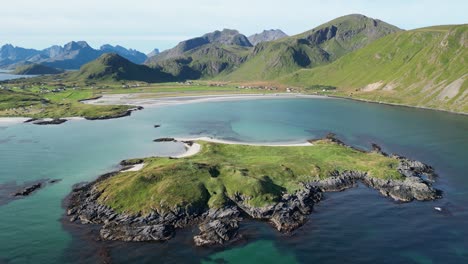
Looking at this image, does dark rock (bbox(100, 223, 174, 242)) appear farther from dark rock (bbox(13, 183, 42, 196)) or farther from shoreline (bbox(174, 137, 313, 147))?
shoreline (bbox(174, 137, 313, 147))

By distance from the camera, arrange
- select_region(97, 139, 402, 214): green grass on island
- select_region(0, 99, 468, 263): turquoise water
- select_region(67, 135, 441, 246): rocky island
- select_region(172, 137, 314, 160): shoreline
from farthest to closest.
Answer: select_region(172, 137, 314, 160): shoreline → select_region(97, 139, 402, 214): green grass on island → select_region(67, 135, 441, 246): rocky island → select_region(0, 99, 468, 263): turquoise water

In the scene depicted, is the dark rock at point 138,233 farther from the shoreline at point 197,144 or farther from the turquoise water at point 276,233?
the shoreline at point 197,144

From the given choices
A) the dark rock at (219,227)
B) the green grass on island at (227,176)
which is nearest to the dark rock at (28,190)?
the green grass on island at (227,176)

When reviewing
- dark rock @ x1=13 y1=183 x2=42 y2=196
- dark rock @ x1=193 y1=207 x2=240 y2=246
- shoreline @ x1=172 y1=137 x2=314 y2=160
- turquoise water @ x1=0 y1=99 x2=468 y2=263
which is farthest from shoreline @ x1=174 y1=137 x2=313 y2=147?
dark rock @ x1=13 y1=183 x2=42 y2=196

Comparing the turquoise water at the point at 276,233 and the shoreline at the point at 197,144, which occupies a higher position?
the shoreline at the point at 197,144

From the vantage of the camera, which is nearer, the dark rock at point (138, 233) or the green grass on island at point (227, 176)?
the dark rock at point (138, 233)

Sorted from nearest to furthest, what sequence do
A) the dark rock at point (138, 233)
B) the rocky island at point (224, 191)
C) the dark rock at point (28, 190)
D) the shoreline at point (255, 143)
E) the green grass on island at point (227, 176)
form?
1. the dark rock at point (138, 233)
2. the rocky island at point (224, 191)
3. the green grass on island at point (227, 176)
4. the dark rock at point (28, 190)
5. the shoreline at point (255, 143)

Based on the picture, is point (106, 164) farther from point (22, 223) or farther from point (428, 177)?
point (428, 177)
